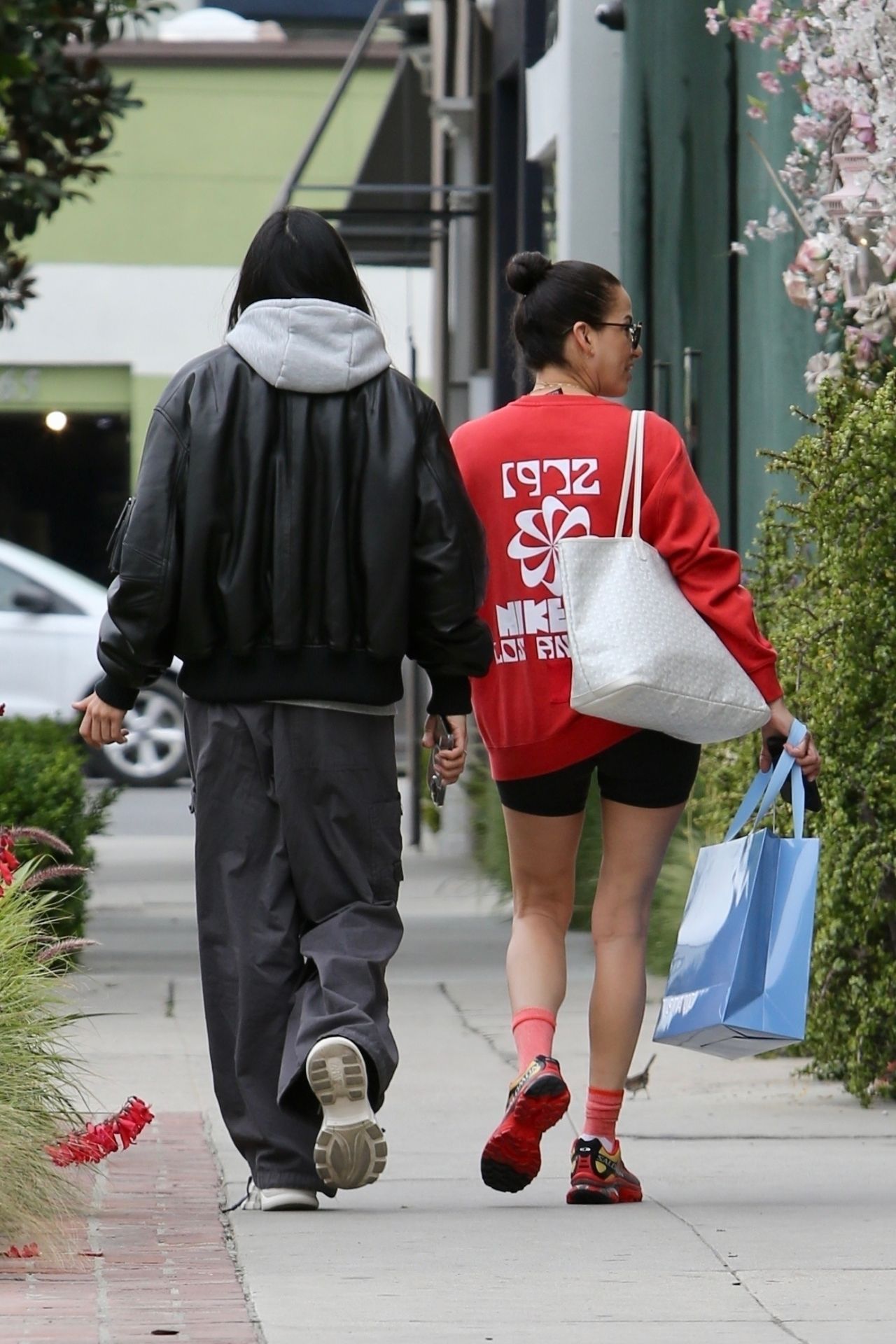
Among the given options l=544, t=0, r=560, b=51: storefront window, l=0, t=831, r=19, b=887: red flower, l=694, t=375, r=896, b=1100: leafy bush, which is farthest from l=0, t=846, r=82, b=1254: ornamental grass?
l=544, t=0, r=560, b=51: storefront window

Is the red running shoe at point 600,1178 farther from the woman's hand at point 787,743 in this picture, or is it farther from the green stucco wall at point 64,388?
the green stucco wall at point 64,388

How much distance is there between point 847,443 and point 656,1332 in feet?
8.75

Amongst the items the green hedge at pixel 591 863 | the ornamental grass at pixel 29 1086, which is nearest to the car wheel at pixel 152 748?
the green hedge at pixel 591 863

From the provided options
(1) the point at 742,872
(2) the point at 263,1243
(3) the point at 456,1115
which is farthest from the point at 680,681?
(3) the point at 456,1115

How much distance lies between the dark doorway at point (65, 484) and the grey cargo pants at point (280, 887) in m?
23.9

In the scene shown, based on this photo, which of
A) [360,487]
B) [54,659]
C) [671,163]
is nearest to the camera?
[360,487]

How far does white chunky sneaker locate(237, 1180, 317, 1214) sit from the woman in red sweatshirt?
430mm

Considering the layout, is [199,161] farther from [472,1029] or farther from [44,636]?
[472,1029]

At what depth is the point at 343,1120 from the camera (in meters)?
4.83

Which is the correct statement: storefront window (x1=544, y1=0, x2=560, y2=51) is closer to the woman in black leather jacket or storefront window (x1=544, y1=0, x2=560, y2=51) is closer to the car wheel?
the car wheel

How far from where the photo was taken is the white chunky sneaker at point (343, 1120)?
482 cm

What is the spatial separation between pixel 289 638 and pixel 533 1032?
92 cm

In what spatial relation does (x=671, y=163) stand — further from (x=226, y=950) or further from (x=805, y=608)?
(x=226, y=950)

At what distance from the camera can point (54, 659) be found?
61.8 ft
